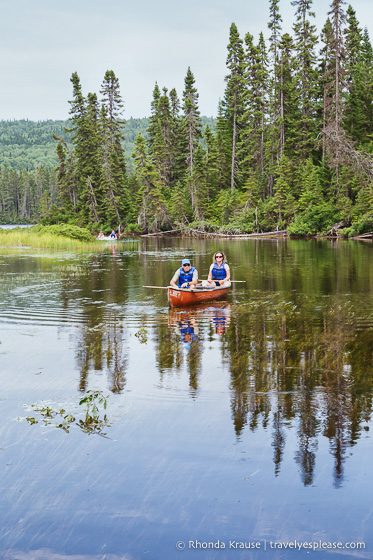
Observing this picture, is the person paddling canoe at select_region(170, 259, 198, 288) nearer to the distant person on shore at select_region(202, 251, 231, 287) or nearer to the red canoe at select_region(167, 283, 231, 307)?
the red canoe at select_region(167, 283, 231, 307)

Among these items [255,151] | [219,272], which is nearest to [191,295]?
[219,272]

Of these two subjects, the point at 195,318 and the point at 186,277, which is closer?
the point at 195,318

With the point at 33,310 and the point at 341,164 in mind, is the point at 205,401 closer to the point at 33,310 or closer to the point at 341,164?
the point at 33,310

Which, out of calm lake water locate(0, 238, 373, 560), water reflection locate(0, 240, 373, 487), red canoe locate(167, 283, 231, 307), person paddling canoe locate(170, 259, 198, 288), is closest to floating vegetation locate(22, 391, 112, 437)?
calm lake water locate(0, 238, 373, 560)

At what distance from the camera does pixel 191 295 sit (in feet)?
57.2

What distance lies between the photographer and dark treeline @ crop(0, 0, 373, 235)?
182ft

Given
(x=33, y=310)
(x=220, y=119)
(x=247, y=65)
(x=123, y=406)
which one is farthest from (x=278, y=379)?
(x=220, y=119)

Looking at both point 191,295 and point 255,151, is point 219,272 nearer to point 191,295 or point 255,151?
point 191,295

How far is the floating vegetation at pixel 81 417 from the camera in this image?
737cm

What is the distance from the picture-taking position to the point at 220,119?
83000 mm

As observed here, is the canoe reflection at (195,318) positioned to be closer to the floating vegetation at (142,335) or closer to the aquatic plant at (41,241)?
the floating vegetation at (142,335)

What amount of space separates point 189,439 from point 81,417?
1656 mm

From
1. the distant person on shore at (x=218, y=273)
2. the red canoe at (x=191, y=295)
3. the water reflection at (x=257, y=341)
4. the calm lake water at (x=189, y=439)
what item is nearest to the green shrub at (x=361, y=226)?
the water reflection at (x=257, y=341)

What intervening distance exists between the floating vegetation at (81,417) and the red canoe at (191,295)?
29.2 ft
